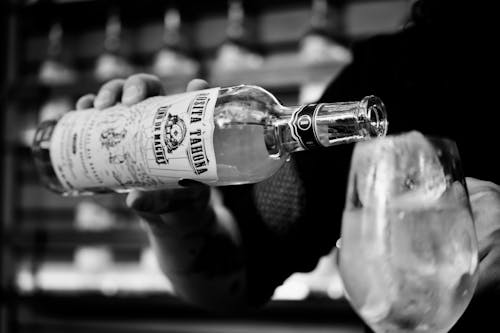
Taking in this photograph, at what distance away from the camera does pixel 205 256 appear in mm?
867

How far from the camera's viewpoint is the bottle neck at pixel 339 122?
1.93ft

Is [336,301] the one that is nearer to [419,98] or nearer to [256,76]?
[256,76]

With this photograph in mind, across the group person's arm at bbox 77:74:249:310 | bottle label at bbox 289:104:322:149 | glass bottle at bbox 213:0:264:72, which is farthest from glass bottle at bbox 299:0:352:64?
bottle label at bbox 289:104:322:149

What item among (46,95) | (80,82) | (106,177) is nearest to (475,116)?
(106,177)

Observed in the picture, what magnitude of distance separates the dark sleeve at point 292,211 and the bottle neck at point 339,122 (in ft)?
1.01

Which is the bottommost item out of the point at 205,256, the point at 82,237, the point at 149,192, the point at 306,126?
the point at 82,237

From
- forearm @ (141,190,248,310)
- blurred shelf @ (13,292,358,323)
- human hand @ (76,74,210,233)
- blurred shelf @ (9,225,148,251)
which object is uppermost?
human hand @ (76,74,210,233)

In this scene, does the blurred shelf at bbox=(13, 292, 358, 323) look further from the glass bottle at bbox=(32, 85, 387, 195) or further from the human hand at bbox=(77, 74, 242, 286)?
the glass bottle at bbox=(32, 85, 387, 195)

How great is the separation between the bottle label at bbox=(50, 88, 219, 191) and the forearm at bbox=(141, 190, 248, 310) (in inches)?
4.9

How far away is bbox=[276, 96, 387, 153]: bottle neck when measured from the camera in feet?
1.93

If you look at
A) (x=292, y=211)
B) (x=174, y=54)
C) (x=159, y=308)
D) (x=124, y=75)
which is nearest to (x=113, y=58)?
(x=124, y=75)

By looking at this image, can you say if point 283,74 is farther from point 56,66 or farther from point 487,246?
point 487,246

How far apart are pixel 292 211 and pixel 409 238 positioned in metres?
0.51

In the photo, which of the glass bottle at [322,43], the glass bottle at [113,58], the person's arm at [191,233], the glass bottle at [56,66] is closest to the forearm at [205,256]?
the person's arm at [191,233]
